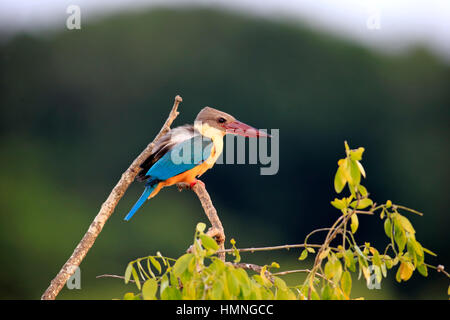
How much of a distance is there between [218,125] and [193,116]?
19.5 meters

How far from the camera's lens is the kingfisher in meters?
4.48

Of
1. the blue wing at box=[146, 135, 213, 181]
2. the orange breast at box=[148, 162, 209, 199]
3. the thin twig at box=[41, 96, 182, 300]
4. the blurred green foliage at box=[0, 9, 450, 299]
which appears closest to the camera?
the thin twig at box=[41, 96, 182, 300]

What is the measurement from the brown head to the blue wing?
0.36 ft

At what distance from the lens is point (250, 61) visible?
28.9 m

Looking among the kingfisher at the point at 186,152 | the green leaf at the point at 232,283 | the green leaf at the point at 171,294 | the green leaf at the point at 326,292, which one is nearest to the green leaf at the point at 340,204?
the green leaf at the point at 326,292

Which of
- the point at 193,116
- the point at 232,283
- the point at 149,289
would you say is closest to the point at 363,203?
the point at 232,283

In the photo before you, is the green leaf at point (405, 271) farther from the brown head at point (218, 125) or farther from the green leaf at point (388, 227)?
the brown head at point (218, 125)

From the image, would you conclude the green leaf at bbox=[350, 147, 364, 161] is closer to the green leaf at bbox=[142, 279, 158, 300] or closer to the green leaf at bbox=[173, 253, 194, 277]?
the green leaf at bbox=[173, 253, 194, 277]

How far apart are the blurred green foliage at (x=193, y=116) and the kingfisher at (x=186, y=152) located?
1828 centimetres

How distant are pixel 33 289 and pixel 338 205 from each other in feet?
71.6

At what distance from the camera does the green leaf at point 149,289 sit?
2.61m

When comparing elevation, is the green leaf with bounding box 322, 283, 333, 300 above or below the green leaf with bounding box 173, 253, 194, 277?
below

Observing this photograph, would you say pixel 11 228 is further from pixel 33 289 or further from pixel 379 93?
pixel 379 93

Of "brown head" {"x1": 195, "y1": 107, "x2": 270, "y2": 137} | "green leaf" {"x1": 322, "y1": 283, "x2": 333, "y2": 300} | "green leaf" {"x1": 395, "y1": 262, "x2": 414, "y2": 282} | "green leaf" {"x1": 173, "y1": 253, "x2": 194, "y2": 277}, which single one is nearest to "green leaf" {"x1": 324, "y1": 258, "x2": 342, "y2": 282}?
"green leaf" {"x1": 322, "y1": 283, "x2": 333, "y2": 300}
